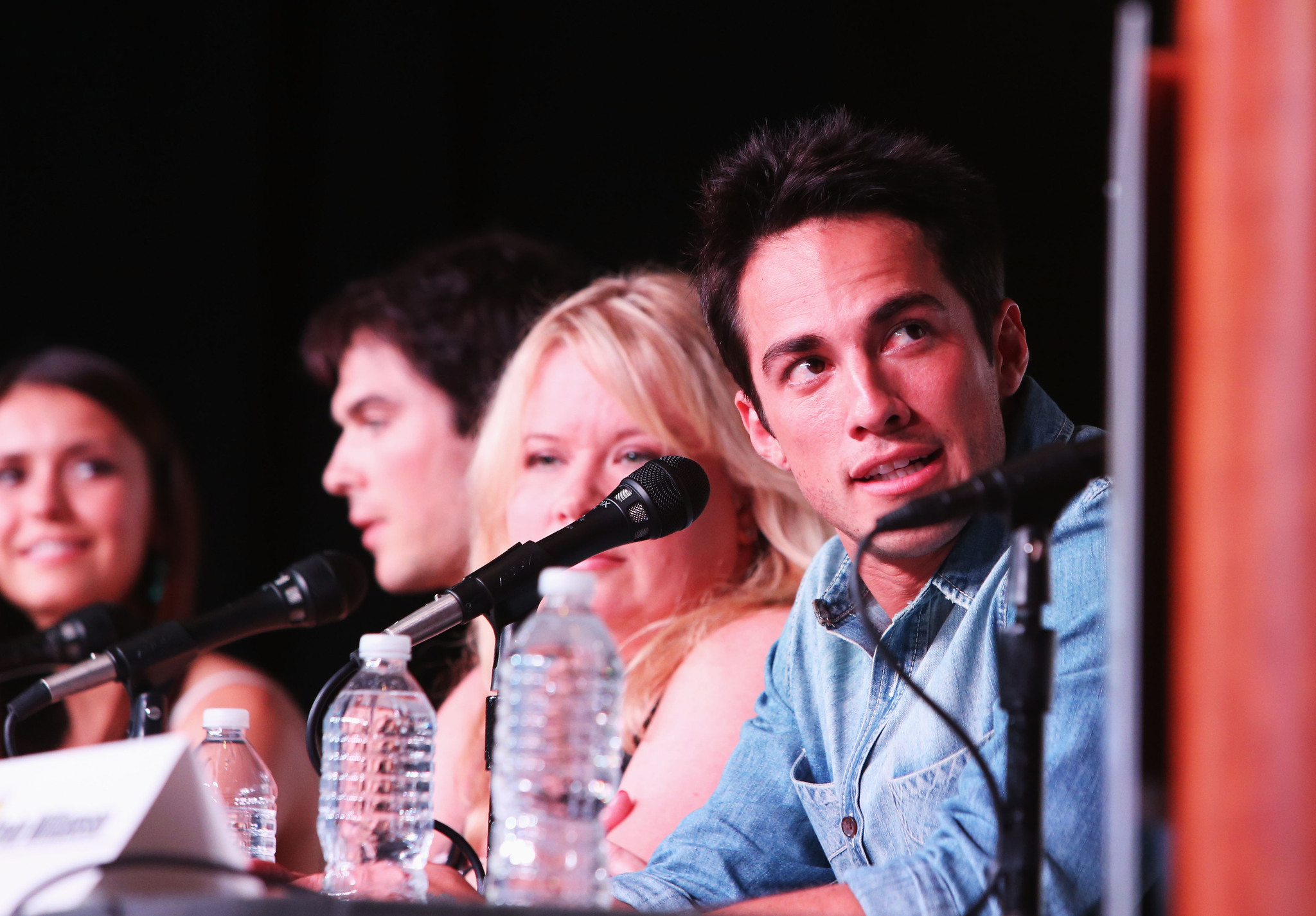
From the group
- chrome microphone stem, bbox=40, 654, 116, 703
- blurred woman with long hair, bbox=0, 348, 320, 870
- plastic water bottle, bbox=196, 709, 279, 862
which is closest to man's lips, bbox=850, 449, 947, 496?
plastic water bottle, bbox=196, 709, 279, 862

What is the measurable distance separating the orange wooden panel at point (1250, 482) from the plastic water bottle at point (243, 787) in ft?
4.31

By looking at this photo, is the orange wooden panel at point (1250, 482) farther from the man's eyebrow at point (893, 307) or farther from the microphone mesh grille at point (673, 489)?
the man's eyebrow at point (893, 307)

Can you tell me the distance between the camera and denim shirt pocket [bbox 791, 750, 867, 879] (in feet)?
5.15

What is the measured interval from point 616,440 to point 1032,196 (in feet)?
3.30

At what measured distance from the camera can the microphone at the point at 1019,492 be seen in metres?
0.96

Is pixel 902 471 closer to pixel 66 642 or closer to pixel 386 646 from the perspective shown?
pixel 386 646

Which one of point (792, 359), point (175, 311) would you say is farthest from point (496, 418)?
point (175, 311)

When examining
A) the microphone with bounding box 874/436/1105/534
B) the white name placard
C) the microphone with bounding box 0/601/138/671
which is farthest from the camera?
the microphone with bounding box 0/601/138/671

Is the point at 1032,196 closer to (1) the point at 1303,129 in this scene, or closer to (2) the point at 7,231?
(1) the point at 1303,129

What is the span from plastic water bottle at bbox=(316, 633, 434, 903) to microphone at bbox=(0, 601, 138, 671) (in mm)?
809

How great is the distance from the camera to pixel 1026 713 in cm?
93

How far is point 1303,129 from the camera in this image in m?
0.56

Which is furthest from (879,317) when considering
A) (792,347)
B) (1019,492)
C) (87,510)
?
(87,510)

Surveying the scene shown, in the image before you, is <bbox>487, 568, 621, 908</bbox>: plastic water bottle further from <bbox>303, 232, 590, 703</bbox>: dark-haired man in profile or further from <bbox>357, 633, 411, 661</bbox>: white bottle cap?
<bbox>303, 232, 590, 703</bbox>: dark-haired man in profile
